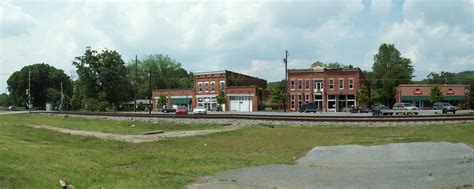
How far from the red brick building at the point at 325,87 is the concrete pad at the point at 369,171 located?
64.9 meters

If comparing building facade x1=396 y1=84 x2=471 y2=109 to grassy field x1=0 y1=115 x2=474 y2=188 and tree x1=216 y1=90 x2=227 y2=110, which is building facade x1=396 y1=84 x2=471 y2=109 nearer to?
tree x1=216 y1=90 x2=227 y2=110

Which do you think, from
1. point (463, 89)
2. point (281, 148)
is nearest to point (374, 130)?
point (281, 148)

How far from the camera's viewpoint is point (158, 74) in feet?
464

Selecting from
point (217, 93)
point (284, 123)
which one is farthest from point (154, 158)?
point (217, 93)

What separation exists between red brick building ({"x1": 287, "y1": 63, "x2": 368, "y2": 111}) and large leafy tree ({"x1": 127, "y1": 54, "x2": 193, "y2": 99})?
6046 cm

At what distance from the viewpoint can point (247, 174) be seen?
1288 cm

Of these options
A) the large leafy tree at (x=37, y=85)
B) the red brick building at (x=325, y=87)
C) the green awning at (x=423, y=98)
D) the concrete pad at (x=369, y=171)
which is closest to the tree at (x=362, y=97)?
the red brick building at (x=325, y=87)

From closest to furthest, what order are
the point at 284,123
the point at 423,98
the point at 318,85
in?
the point at 284,123
the point at 423,98
the point at 318,85

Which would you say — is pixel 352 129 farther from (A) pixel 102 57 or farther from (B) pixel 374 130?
(A) pixel 102 57

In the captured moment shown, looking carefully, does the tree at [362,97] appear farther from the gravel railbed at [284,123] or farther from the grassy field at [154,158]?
the grassy field at [154,158]

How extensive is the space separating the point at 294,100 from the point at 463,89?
31763mm

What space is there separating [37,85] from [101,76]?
4230cm

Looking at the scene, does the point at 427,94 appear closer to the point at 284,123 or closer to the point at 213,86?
the point at 213,86

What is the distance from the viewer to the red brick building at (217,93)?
87188 mm
